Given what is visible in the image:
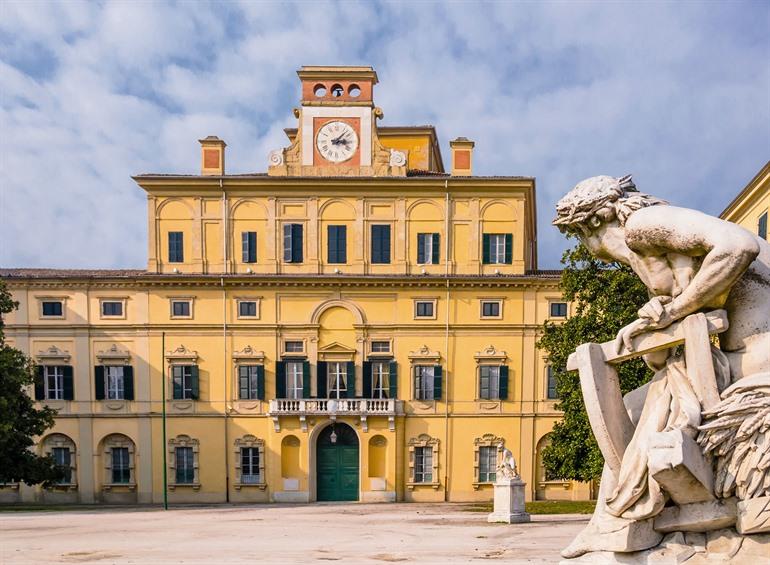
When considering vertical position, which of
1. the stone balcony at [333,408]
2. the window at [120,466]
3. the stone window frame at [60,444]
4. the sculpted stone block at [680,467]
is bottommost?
the window at [120,466]

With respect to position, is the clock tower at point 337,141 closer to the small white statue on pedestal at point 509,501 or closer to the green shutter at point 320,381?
the green shutter at point 320,381

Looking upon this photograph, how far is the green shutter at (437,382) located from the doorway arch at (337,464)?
4299 millimetres

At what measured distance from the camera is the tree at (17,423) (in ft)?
93.8

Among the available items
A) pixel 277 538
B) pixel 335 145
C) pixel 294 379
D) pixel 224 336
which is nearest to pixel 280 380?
pixel 294 379

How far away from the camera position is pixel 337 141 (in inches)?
1526

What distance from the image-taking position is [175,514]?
28578mm

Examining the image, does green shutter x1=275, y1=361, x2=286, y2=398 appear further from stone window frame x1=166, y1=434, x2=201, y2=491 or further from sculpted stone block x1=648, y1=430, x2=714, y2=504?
sculpted stone block x1=648, y1=430, x2=714, y2=504

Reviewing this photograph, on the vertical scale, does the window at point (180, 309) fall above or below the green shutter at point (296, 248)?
below

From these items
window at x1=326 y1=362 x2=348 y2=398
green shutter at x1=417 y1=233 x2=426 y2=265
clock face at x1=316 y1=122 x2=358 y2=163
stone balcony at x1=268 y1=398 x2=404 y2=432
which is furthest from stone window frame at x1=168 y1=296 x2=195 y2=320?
green shutter at x1=417 y1=233 x2=426 y2=265

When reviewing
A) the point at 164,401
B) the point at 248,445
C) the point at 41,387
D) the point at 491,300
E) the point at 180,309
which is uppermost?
the point at 491,300

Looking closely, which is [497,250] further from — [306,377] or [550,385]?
[306,377]

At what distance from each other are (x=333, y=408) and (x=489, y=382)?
762 centimetres

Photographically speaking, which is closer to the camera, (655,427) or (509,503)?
(655,427)

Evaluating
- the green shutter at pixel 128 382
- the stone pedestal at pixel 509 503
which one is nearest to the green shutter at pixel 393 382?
the green shutter at pixel 128 382
